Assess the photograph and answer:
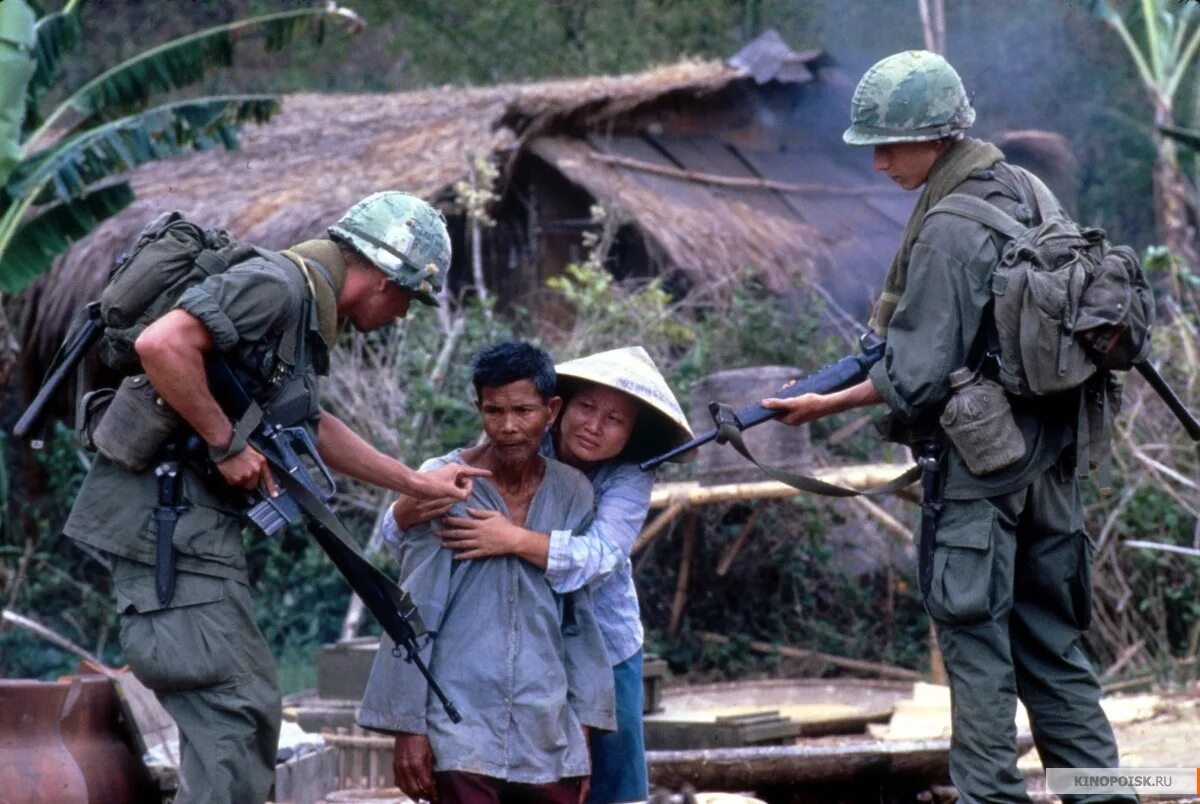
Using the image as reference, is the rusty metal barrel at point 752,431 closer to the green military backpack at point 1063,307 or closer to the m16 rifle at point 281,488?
the green military backpack at point 1063,307

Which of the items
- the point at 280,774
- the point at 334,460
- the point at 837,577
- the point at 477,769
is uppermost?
the point at 334,460

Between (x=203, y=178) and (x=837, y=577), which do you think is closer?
(x=837, y=577)

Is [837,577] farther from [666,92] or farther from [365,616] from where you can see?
[666,92]

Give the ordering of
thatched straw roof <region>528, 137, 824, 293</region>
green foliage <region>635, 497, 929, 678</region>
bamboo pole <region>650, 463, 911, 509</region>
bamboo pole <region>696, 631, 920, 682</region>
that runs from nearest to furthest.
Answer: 1. bamboo pole <region>650, 463, 911, 509</region>
2. bamboo pole <region>696, 631, 920, 682</region>
3. green foliage <region>635, 497, 929, 678</region>
4. thatched straw roof <region>528, 137, 824, 293</region>

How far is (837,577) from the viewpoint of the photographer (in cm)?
1063

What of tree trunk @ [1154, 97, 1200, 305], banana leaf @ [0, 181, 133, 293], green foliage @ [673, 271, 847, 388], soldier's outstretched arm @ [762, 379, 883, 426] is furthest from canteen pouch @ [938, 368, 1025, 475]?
tree trunk @ [1154, 97, 1200, 305]

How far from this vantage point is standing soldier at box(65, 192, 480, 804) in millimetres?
4164

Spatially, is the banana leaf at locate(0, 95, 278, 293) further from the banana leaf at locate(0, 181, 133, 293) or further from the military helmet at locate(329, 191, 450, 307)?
the military helmet at locate(329, 191, 450, 307)

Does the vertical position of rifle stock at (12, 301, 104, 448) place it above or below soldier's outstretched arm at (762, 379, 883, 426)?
above

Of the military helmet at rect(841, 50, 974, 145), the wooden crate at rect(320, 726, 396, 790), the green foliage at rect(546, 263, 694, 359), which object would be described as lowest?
the wooden crate at rect(320, 726, 396, 790)

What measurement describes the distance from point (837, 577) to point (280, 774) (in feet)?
18.0

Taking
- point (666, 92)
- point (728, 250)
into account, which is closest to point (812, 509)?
point (728, 250)

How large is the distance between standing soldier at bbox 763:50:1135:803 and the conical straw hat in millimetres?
566

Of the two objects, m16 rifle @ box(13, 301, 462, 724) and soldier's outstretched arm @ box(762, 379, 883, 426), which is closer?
m16 rifle @ box(13, 301, 462, 724)
